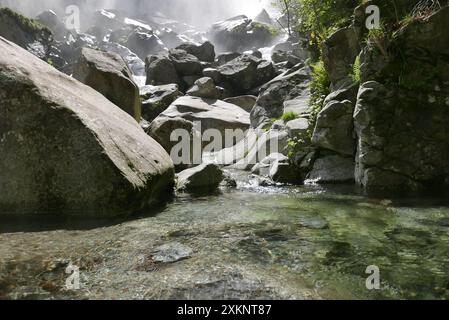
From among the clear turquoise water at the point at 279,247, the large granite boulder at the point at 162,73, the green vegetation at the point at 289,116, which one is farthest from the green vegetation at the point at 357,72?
the large granite boulder at the point at 162,73

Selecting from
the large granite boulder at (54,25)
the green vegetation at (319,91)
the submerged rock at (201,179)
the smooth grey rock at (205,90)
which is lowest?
the submerged rock at (201,179)

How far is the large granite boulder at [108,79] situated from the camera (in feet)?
Result: 42.2

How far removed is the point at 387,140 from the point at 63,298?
25.0 feet

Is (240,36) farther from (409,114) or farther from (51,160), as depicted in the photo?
(51,160)

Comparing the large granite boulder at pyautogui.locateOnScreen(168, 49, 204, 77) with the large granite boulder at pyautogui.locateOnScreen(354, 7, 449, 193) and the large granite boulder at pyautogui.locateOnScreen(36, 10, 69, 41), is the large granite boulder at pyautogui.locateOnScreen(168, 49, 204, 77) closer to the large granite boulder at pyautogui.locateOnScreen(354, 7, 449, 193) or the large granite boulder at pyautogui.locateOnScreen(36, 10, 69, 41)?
the large granite boulder at pyautogui.locateOnScreen(354, 7, 449, 193)

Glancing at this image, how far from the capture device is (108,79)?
12.9 metres

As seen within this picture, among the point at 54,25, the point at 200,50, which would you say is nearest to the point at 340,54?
the point at 200,50

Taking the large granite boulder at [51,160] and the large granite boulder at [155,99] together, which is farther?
the large granite boulder at [155,99]

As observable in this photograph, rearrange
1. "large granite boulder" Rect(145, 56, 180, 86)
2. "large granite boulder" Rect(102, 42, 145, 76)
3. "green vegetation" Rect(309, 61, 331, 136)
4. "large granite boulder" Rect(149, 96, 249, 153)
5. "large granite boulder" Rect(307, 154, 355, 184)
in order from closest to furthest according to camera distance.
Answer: "large granite boulder" Rect(307, 154, 355, 184) < "green vegetation" Rect(309, 61, 331, 136) < "large granite boulder" Rect(149, 96, 249, 153) < "large granite boulder" Rect(145, 56, 180, 86) < "large granite boulder" Rect(102, 42, 145, 76)

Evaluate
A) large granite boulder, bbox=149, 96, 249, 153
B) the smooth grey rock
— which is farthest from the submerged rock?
the smooth grey rock

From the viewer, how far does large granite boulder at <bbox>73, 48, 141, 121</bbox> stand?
42.2ft

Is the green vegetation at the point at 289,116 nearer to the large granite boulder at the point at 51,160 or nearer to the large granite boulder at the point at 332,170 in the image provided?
the large granite boulder at the point at 332,170

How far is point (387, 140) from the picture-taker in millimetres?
8828
